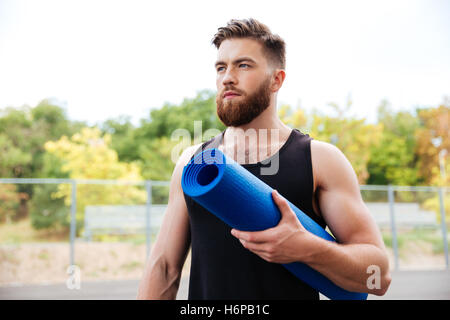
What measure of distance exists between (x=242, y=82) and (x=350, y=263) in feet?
2.71

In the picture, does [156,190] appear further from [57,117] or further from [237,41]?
[57,117]

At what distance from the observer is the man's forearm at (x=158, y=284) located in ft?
5.53

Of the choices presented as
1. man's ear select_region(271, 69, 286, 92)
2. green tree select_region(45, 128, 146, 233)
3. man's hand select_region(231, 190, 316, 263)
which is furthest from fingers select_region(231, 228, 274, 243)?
green tree select_region(45, 128, 146, 233)

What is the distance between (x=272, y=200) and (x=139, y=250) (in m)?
9.63

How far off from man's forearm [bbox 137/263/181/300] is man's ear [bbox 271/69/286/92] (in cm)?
94

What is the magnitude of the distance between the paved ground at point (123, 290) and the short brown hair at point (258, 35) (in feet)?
19.7

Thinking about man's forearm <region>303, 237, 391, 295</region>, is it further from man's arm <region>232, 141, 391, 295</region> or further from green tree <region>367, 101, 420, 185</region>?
green tree <region>367, 101, 420, 185</region>

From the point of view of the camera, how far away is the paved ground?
23.8 ft

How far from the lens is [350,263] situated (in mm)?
1321

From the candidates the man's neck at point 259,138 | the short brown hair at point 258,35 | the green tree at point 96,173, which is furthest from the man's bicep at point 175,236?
the green tree at point 96,173
